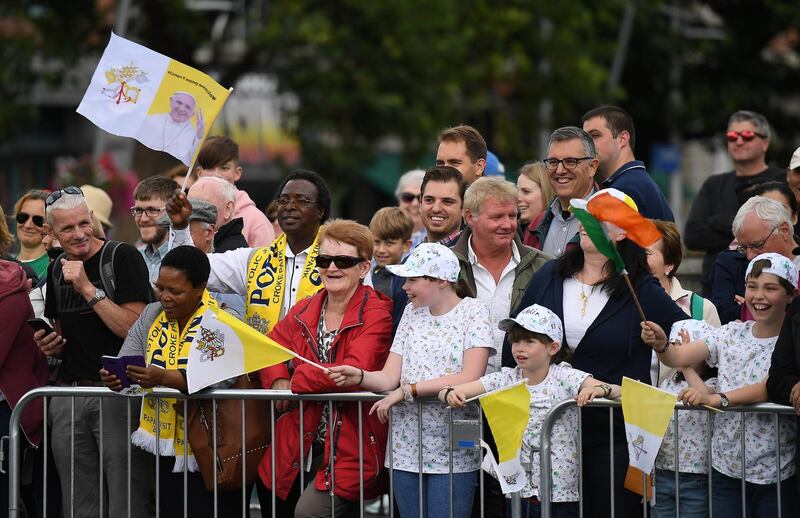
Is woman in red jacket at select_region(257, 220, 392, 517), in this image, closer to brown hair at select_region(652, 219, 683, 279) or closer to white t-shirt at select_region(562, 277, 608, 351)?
white t-shirt at select_region(562, 277, 608, 351)

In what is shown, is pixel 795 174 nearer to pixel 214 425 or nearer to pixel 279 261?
pixel 279 261

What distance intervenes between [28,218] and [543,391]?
3.64m

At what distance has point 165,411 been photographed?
743 cm

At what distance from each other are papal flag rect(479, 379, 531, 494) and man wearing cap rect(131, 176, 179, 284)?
2.54 metres

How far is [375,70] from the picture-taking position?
74.6 feet

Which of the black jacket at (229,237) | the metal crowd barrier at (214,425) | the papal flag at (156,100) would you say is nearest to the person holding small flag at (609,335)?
the metal crowd barrier at (214,425)

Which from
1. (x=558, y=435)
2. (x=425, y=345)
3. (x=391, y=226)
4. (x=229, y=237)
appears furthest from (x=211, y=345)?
(x=391, y=226)

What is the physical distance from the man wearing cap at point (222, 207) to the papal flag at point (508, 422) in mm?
2353

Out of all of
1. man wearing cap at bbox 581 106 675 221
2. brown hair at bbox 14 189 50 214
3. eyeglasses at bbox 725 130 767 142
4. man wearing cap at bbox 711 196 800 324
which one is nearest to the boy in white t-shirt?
man wearing cap at bbox 711 196 800 324

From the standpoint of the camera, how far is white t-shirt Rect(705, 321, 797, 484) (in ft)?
22.3

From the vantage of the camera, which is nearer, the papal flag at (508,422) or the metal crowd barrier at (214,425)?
the papal flag at (508,422)

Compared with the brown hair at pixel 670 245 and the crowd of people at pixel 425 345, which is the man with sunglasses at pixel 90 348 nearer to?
the crowd of people at pixel 425 345

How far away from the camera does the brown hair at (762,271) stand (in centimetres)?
680

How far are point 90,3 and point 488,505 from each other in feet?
54.9
